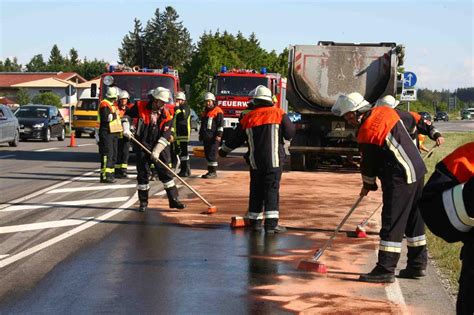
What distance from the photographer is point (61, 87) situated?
102438 mm

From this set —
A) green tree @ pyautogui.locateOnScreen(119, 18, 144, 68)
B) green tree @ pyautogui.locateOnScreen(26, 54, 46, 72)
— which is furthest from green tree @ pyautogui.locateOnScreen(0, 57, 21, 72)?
green tree @ pyautogui.locateOnScreen(119, 18, 144, 68)

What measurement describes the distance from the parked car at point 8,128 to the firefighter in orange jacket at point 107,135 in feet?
40.5

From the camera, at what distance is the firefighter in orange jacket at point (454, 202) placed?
3428 millimetres

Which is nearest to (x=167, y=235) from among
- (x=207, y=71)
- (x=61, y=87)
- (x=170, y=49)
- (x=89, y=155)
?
(x=89, y=155)

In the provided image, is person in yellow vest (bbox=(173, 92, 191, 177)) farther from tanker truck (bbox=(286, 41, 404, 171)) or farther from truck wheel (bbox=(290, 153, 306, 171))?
truck wheel (bbox=(290, 153, 306, 171))

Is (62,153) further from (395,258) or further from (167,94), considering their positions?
(395,258)

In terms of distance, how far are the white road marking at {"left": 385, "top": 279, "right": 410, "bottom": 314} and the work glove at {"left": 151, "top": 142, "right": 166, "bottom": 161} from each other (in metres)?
5.00

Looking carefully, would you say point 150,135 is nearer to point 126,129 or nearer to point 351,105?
point 126,129

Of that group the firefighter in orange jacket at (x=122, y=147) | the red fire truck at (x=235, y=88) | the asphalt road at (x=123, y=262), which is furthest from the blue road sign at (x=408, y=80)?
the asphalt road at (x=123, y=262)

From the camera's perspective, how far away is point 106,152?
16047 mm

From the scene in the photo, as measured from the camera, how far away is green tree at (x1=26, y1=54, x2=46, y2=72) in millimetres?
173250

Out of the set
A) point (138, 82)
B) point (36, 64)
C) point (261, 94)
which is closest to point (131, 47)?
point (36, 64)

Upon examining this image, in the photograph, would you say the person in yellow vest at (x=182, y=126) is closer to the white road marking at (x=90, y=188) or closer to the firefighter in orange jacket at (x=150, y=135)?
the white road marking at (x=90, y=188)

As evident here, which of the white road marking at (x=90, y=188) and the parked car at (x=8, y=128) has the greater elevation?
the parked car at (x=8, y=128)
